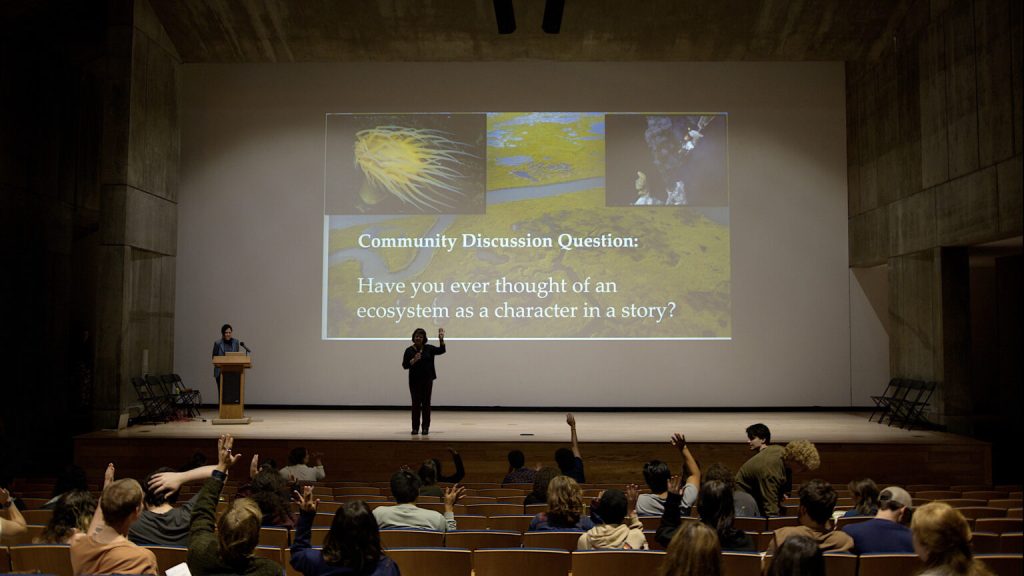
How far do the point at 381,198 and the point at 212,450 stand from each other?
4991 millimetres

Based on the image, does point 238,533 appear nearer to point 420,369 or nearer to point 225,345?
point 420,369

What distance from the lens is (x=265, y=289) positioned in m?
12.6

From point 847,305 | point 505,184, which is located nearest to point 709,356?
point 847,305

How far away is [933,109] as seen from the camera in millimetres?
10086

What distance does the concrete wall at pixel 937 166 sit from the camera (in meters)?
8.62

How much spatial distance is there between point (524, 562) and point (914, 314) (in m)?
9.27

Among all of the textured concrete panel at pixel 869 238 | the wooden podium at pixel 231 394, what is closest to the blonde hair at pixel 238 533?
the wooden podium at pixel 231 394

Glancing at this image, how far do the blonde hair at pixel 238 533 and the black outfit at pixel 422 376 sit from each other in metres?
6.49

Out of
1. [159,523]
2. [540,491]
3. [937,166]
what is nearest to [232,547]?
[159,523]

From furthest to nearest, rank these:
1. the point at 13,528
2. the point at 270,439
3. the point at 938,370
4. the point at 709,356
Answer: the point at 709,356, the point at 938,370, the point at 270,439, the point at 13,528

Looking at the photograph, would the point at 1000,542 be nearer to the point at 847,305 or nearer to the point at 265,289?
the point at 847,305

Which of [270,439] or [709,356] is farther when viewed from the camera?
[709,356]

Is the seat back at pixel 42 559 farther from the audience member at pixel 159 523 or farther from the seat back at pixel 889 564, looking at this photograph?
the seat back at pixel 889 564

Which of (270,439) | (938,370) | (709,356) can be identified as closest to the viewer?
(270,439)
